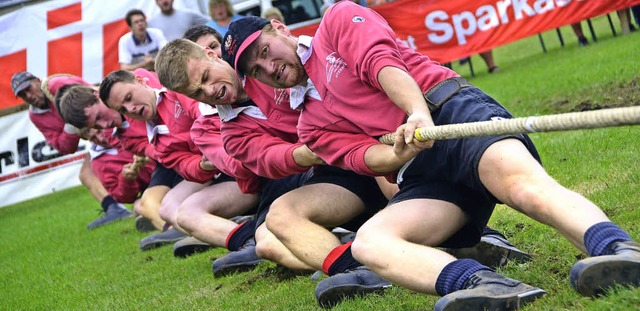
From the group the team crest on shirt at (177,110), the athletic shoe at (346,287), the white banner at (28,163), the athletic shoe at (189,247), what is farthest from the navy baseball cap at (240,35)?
the white banner at (28,163)

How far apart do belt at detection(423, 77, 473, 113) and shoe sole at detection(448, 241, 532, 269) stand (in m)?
0.80

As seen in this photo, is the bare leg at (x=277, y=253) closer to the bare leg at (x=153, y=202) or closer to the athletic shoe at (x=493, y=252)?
the athletic shoe at (x=493, y=252)

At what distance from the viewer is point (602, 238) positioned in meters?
3.31

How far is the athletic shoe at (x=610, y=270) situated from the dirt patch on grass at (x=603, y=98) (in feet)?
14.9

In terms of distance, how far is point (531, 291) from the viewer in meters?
3.52

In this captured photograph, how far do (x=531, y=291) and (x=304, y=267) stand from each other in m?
1.95

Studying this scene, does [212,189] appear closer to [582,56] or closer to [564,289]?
[564,289]

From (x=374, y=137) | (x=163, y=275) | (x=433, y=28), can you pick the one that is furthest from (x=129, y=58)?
(x=374, y=137)

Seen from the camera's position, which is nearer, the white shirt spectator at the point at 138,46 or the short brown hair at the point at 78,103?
the short brown hair at the point at 78,103

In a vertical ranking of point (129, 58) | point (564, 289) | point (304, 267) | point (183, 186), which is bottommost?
point (129, 58)

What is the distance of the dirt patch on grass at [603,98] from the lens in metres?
7.80

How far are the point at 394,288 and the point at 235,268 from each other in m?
1.73

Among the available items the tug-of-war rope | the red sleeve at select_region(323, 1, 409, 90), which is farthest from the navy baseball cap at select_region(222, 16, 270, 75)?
the tug-of-war rope

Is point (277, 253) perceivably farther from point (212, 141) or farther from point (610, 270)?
point (610, 270)
